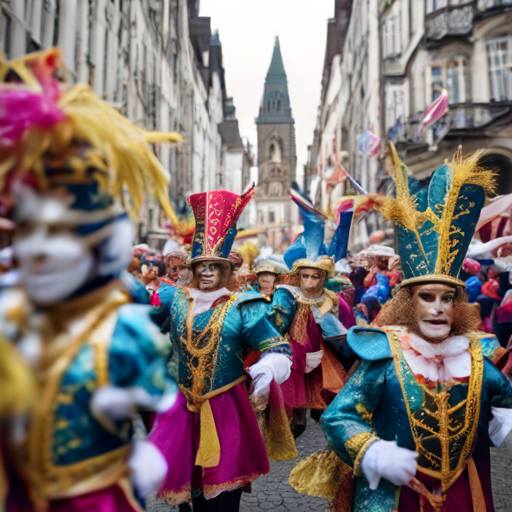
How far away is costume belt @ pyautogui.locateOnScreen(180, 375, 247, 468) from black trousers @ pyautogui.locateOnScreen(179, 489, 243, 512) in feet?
0.78

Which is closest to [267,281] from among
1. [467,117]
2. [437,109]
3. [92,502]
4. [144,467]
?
[144,467]

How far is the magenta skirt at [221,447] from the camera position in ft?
10.8

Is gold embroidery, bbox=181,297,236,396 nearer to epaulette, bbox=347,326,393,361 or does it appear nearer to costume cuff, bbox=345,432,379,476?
epaulette, bbox=347,326,393,361

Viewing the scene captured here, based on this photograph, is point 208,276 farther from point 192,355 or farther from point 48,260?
point 48,260

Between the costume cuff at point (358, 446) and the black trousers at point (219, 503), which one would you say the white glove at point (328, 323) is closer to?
the black trousers at point (219, 503)

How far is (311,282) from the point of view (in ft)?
20.3

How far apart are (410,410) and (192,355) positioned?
1528 millimetres

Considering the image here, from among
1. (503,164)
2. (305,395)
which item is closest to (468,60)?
(503,164)

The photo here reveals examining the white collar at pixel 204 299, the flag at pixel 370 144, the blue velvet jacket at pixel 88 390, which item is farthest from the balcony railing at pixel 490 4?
the blue velvet jacket at pixel 88 390

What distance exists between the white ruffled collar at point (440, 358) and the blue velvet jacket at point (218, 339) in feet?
2.97

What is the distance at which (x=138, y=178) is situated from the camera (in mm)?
1589

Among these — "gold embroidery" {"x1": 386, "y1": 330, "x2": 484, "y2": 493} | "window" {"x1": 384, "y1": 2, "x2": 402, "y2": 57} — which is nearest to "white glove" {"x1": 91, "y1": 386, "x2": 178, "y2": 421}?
"gold embroidery" {"x1": 386, "y1": 330, "x2": 484, "y2": 493}

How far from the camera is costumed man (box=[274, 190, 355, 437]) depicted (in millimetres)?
5840

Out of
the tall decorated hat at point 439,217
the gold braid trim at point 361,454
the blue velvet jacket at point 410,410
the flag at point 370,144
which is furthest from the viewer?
the flag at point 370,144
